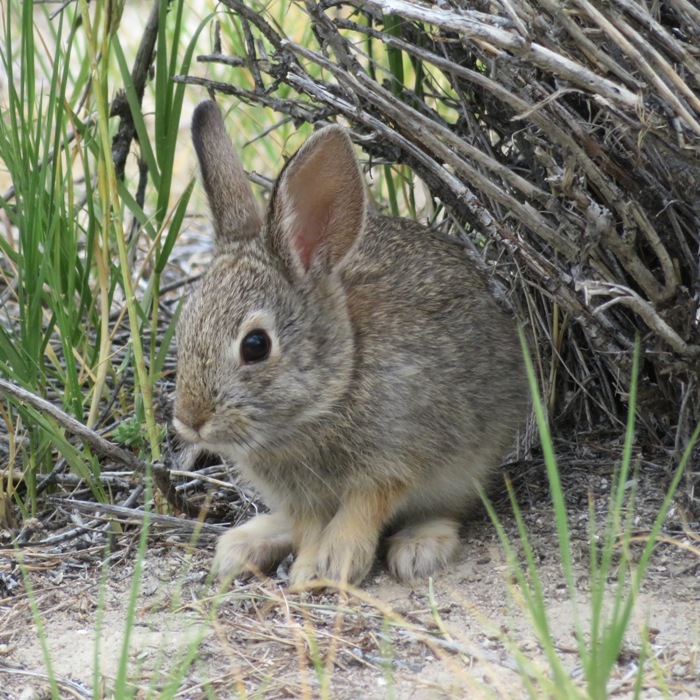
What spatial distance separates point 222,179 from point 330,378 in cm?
81

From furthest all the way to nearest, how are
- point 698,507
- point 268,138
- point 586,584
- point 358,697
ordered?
point 268,138 < point 698,507 < point 586,584 < point 358,697

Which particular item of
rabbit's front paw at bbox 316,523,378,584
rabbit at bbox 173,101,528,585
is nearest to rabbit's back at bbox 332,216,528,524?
rabbit at bbox 173,101,528,585

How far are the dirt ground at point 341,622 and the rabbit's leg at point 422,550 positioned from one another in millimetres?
50

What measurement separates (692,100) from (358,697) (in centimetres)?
170

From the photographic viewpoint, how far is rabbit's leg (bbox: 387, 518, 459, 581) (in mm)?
3328

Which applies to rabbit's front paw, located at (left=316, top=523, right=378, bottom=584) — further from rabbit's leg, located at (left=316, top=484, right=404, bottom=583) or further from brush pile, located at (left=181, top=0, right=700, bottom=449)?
brush pile, located at (left=181, top=0, right=700, bottom=449)

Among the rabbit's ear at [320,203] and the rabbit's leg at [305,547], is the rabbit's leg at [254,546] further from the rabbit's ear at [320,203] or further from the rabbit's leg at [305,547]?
the rabbit's ear at [320,203]

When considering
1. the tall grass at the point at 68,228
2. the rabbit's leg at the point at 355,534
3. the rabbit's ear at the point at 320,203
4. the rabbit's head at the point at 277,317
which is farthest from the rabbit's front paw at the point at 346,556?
the rabbit's ear at the point at 320,203

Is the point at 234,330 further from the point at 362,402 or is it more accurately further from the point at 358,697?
the point at 358,697

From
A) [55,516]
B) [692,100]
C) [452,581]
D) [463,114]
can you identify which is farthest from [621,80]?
[55,516]

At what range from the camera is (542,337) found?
155 inches

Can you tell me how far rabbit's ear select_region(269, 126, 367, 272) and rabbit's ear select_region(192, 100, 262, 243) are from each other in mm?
243

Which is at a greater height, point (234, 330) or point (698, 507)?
point (234, 330)

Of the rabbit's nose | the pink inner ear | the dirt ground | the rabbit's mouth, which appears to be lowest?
the dirt ground
